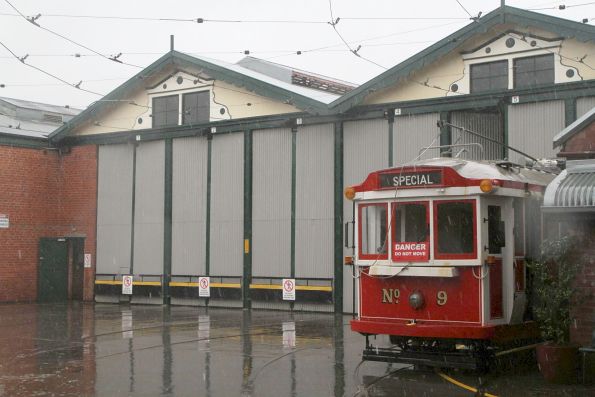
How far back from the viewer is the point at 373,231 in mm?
13133

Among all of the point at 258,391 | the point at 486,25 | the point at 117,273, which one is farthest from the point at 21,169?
the point at 258,391

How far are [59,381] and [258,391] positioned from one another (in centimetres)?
314

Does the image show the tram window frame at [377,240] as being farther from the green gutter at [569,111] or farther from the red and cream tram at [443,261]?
the green gutter at [569,111]

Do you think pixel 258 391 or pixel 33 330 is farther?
pixel 33 330

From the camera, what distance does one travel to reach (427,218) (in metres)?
12.5

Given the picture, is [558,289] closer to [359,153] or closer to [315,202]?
[359,153]

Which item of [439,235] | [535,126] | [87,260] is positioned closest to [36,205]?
[87,260]

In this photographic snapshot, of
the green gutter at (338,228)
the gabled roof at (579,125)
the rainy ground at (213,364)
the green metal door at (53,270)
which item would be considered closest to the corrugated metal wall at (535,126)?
the green gutter at (338,228)

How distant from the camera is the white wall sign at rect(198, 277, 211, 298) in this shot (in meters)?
27.1

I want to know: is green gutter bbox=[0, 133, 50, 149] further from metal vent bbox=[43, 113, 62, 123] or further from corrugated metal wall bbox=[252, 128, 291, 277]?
corrugated metal wall bbox=[252, 128, 291, 277]

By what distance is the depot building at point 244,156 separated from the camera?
71.2 feet

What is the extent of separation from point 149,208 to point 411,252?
1782cm

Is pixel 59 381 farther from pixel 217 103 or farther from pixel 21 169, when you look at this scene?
pixel 21 169

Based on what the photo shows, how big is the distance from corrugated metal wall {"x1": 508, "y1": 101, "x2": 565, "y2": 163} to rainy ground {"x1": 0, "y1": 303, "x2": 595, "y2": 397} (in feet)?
21.5
